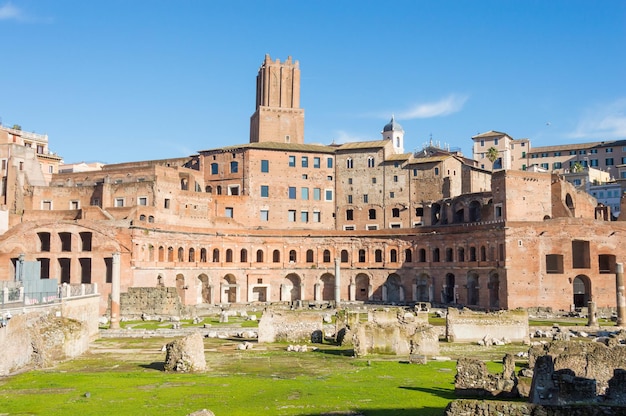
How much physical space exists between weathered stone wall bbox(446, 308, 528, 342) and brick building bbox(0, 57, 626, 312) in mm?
20805

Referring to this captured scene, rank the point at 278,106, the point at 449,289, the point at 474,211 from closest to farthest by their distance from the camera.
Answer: the point at 449,289, the point at 474,211, the point at 278,106

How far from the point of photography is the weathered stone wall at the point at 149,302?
48781 millimetres

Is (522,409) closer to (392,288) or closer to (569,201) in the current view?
(569,201)

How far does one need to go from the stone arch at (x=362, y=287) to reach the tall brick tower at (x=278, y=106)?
1902 cm

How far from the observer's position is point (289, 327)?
3369cm

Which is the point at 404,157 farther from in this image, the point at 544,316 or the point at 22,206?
the point at 22,206

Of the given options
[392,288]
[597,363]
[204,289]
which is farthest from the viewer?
[392,288]

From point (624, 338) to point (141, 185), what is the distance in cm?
4593

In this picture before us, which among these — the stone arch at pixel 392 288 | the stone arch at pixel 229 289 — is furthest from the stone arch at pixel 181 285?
the stone arch at pixel 392 288

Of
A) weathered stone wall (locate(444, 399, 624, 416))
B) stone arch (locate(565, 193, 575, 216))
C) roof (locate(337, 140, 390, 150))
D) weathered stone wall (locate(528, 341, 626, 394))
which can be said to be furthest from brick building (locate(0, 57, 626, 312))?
weathered stone wall (locate(444, 399, 624, 416))

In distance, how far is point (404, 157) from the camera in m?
72.1

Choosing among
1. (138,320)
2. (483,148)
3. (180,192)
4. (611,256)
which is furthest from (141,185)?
(483,148)

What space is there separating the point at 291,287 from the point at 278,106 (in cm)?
2222

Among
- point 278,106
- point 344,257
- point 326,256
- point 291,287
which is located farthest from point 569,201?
point 278,106
